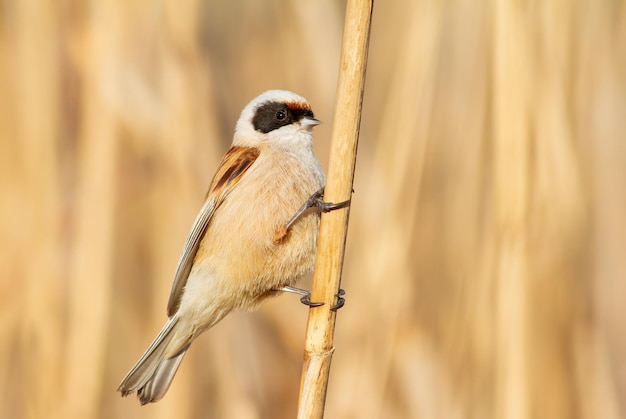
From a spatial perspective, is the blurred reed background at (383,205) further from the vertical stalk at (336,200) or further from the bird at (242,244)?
the vertical stalk at (336,200)

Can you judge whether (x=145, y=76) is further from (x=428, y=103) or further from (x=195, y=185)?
(x=428, y=103)

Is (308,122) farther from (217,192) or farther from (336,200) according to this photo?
(336,200)

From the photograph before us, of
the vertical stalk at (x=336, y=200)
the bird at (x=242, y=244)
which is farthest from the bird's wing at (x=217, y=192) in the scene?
the vertical stalk at (x=336, y=200)

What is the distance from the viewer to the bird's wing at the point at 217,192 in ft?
7.44

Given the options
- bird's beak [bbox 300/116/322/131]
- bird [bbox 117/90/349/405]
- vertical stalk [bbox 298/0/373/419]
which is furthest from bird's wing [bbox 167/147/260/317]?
vertical stalk [bbox 298/0/373/419]

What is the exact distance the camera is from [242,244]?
7.56ft

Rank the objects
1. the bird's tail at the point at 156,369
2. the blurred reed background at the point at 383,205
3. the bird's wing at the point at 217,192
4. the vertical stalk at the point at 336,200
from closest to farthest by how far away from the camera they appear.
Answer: the vertical stalk at the point at 336,200 < the bird's tail at the point at 156,369 < the bird's wing at the point at 217,192 < the blurred reed background at the point at 383,205

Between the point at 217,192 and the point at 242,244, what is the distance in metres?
0.21

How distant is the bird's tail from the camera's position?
2.17 metres

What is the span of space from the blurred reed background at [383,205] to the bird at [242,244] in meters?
0.28

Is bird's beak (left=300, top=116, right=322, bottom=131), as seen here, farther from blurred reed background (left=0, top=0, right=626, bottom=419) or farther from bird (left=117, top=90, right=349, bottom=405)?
blurred reed background (left=0, top=0, right=626, bottom=419)

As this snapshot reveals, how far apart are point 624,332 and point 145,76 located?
2.17 m

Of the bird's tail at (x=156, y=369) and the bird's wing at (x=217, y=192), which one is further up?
the bird's wing at (x=217, y=192)

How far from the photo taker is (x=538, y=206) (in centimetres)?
245
